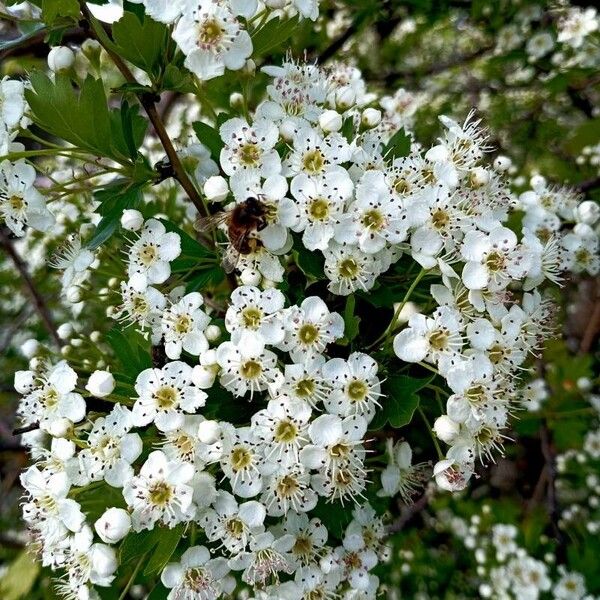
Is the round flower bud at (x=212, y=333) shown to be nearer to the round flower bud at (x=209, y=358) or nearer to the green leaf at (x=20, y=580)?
the round flower bud at (x=209, y=358)

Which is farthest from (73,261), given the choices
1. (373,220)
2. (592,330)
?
(592,330)

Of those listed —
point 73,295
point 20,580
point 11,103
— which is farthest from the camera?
point 20,580

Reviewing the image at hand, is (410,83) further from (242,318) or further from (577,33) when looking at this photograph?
(242,318)

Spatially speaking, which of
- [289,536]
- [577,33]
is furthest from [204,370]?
[577,33]

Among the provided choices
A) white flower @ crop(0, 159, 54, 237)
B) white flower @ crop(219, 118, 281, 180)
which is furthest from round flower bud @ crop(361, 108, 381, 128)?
white flower @ crop(0, 159, 54, 237)

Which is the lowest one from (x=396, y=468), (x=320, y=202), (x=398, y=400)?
(x=396, y=468)

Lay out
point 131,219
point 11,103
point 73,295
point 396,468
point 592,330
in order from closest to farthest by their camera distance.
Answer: point 11,103 < point 131,219 < point 396,468 < point 73,295 < point 592,330

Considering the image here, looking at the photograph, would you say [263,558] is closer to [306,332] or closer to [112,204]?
[306,332]

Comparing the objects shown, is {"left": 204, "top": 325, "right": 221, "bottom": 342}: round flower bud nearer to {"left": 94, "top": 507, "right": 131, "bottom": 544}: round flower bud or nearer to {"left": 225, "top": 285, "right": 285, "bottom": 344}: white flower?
{"left": 225, "top": 285, "right": 285, "bottom": 344}: white flower
